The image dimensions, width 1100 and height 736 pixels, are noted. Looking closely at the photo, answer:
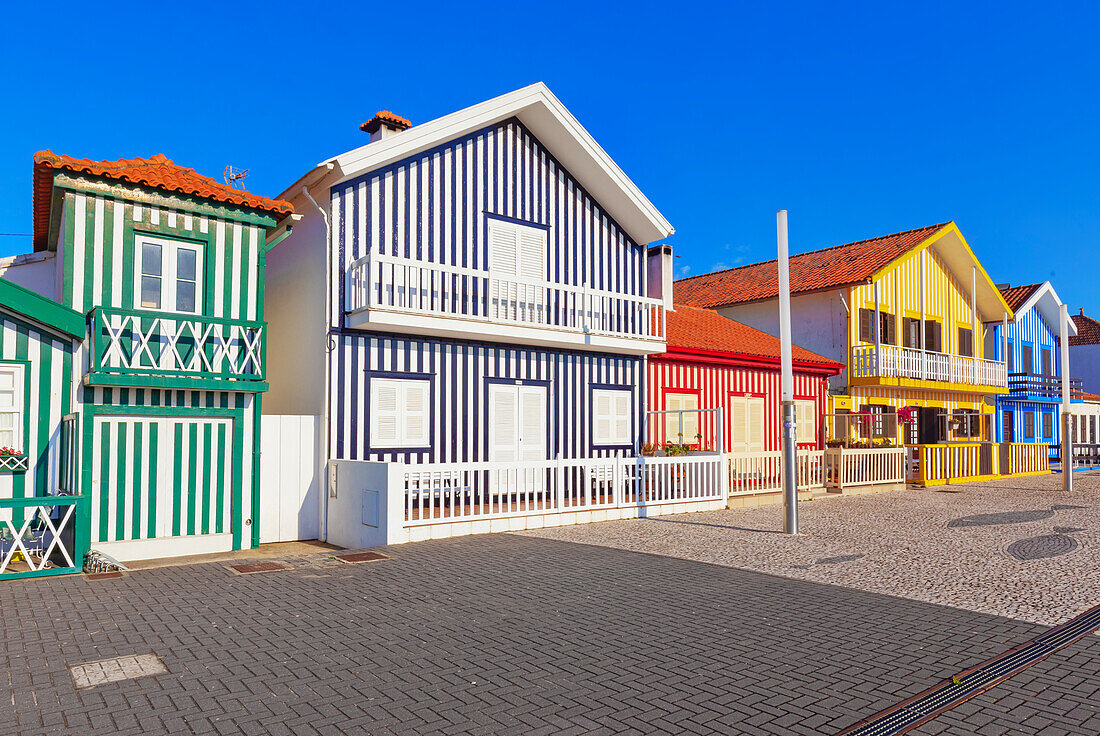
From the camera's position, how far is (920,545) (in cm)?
1127

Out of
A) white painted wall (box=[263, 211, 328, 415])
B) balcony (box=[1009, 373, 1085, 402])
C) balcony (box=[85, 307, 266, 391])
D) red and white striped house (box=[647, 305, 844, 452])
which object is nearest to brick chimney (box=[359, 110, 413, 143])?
white painted wall (box=[263, 211, 328, 415])

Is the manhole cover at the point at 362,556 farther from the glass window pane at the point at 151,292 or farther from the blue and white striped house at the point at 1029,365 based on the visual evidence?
the blue and white striped house at the point at 1029,365

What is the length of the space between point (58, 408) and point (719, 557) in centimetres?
848

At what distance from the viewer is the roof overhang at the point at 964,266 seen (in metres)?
26.4

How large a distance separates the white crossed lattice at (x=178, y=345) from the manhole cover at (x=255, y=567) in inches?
106

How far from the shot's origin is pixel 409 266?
1300 cm

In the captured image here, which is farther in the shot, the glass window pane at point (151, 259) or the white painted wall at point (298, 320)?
the white painted wall at point (298, 320)

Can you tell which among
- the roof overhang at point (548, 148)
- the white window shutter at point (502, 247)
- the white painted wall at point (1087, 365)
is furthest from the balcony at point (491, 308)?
the white painted wall at point (1087, 365)

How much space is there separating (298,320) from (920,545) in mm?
10411

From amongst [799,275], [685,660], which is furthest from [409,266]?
[799,275]

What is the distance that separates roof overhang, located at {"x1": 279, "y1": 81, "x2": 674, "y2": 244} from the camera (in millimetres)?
13148

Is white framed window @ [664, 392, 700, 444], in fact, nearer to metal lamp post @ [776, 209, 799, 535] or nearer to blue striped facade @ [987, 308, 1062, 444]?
metal lamp post @ [776, 209, 799, 535]

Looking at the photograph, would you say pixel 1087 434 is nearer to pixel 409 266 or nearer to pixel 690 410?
pixel 690 410

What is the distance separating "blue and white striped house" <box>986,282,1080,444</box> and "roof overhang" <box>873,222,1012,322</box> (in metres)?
0.89
